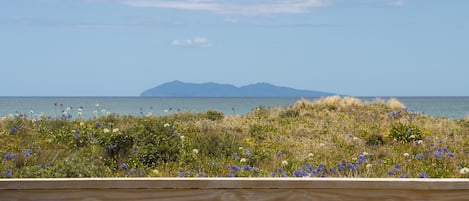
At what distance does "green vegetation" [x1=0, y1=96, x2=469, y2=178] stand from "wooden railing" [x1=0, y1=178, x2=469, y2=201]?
3676 millimetres

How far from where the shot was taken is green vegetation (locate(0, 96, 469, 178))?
909 centimetres

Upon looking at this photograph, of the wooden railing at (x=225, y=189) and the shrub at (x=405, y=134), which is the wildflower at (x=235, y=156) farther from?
the wooden railing at (x=225, y=189)

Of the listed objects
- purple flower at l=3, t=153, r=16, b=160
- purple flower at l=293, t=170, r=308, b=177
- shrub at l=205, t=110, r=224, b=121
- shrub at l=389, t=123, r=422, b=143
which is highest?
shrub at l=205, t=110, r=224, b=121

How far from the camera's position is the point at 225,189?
3.88 m

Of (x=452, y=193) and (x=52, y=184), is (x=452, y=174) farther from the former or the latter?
(x=52, y=184)

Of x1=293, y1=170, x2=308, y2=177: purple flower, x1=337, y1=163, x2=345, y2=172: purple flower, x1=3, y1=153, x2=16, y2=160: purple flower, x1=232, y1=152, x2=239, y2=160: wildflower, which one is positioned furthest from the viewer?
x1=232, y1=152, x2=239, y2=160: wildflower

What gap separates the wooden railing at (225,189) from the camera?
12.7ft

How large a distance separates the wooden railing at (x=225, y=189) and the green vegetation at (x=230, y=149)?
3676mm

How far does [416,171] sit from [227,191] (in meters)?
6.23

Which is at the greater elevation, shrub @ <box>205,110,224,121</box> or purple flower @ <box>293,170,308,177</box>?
shrub @ <box>205,110,224,121</box>

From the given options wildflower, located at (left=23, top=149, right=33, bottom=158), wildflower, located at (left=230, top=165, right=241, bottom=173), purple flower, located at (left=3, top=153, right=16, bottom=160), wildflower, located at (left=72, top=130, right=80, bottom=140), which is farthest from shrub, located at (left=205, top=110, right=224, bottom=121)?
wildflower, located at (left=230, top=165, right=241, bottom=173)

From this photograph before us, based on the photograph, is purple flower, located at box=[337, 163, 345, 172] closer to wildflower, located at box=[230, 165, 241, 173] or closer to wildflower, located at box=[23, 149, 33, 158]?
wildflower, located at box=[230, 165, 241, 173]

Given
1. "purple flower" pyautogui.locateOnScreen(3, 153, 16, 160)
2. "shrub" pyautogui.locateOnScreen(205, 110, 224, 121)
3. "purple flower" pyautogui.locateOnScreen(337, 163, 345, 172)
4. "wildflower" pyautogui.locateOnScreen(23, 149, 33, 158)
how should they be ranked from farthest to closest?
1. "shrub" pyautogui.locateOnScreen(205, 110, 224, 121)
2. "wildflower" pyautogui.locateOnScreen(23, 149, 33, 158)
3. "purple flower" pyautogui.locateOnScreen(3, 153, 16, 160)
4. "purple flower" pyautogui.locateOnScreen(337, 163, 345, 172)

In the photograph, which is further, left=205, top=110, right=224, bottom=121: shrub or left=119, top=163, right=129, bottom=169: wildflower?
left=205, top=110, right=224, bottom=121: shrub
